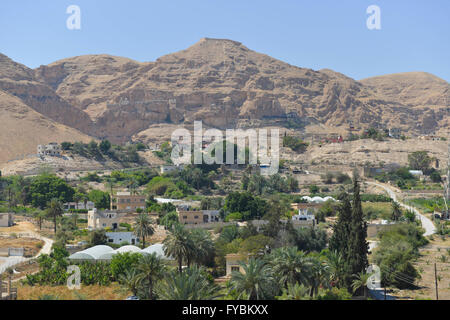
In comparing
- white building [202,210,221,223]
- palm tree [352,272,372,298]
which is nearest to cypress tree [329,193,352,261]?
palm tree [352,272,372,298]

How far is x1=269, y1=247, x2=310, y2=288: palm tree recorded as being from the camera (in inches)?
1078

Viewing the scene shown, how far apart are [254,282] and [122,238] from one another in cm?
2250

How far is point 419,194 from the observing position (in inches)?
2837

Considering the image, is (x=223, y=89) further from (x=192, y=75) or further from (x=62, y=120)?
(x=62, y=120)

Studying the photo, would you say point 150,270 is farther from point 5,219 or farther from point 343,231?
point 5,219

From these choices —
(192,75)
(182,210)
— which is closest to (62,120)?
(192,75)

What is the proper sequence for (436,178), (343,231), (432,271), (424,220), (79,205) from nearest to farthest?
(343,231), (432,271), (424,220), (79,205), (436,178)

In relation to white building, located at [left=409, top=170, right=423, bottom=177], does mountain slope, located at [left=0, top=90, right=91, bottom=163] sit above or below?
above

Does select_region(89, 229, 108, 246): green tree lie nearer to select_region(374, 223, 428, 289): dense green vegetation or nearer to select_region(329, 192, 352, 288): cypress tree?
select_region(329, 192, 352, 288): cypress tree

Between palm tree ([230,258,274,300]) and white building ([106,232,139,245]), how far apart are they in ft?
68.7

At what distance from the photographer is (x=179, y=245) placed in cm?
3247

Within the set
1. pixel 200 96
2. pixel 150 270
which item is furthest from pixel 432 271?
pixel 200 96

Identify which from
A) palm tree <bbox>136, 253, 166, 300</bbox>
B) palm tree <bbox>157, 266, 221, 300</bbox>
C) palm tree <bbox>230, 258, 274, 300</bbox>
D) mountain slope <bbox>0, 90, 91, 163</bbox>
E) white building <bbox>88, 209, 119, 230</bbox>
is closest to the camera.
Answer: palm tree <bbox>157, 266, 221, 300</bbox>

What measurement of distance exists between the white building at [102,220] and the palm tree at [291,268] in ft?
91.9
